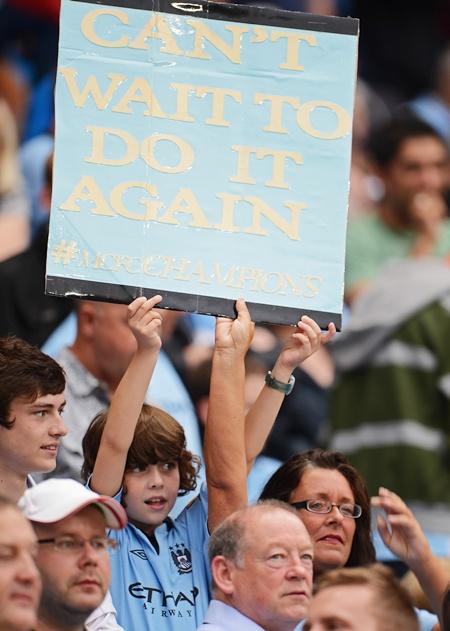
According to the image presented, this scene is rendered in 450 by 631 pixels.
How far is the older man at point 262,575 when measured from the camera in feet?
18.1

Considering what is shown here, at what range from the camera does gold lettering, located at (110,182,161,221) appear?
6105 millimetres

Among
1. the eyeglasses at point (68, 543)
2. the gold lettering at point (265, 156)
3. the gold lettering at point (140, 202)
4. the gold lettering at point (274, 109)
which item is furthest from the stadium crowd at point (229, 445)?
the gold lettering at point (274, 109)

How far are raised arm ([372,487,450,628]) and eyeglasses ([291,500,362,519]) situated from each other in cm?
16

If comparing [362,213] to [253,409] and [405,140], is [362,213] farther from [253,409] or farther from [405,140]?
[253,409]

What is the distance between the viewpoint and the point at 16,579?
15.5 ft

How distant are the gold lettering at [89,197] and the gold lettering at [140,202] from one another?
0.10 feet

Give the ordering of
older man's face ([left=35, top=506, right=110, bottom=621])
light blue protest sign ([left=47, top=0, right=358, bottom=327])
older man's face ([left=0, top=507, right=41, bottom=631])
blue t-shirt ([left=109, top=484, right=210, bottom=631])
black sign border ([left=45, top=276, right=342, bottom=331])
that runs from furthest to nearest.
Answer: light blue protest sign ([left=47, top=0, right=358, bottom=327])
black sign border ([left=45, top=276, right=342, bottom=331])
blue t-shirt ([left=109, top=484, right=210, bottom=631])
older man's face ([left=35, top=506, right=110, bottom=621])
older man's face ([left=0, top=507, right=41, bottom=631])

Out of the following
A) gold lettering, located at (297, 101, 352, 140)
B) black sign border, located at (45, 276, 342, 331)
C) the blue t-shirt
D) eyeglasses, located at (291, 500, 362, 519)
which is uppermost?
gold lettering, located at (297, 101, 352, 140)

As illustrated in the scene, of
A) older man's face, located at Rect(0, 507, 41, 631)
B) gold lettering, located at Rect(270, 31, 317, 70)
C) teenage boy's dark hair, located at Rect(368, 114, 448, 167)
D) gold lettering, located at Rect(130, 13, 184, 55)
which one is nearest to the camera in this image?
older man's face, located at Rect(0, 507, 41, 631)

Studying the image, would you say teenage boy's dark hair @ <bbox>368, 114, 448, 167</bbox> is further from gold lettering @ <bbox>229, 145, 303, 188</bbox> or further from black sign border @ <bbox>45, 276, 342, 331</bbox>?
black sign border @ <bbox>45, 276, 342, 331</bbox>

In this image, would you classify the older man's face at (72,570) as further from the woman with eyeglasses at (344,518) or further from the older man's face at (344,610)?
the woman with eyeglasses at (344,518)

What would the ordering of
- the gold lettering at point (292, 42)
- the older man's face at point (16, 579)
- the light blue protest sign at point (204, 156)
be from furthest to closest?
the gold lettering at point (292, 42) → the light blue protest sign at point (204, 156) → the older man's face at point (16, 579)

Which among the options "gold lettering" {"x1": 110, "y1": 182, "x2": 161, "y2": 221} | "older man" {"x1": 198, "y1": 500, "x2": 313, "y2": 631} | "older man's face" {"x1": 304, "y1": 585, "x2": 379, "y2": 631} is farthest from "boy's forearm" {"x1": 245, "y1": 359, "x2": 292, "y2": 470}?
"older man's face" {"x1": 304, "y1": 585, "x2": 379, "y2": 631}

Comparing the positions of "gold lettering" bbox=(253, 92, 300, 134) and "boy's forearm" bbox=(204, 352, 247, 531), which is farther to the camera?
"gold lettering" bbox=(253, 92, 300, 134)
